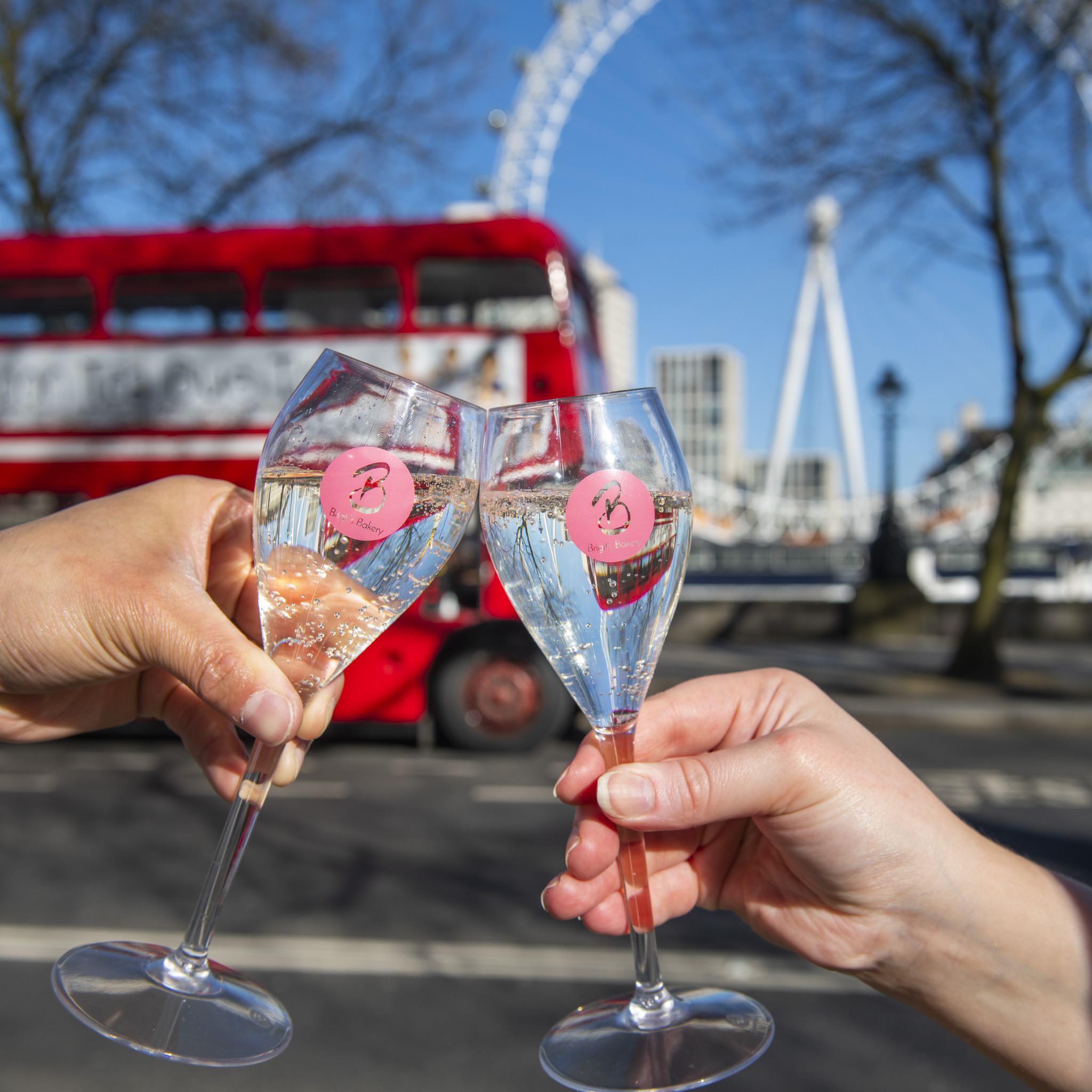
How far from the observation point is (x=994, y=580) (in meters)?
9.82

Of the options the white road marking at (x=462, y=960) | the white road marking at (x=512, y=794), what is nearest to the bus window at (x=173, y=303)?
the white road marking at (x=512, y=794)

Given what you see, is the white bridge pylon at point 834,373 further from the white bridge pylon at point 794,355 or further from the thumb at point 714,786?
the thumb at point 714,786

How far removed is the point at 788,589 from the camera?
86.6 ft

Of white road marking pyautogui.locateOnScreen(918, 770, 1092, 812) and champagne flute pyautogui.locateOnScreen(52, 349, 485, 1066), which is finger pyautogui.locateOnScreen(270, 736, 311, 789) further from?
white road marking pyautogui.locateOnScreen(918, 770, 1092, 812)

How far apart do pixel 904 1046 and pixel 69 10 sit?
11648 mm

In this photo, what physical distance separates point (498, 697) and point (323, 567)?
6251 mm

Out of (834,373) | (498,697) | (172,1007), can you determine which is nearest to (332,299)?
(498,697)

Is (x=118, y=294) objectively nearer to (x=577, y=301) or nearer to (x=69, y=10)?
(x=577, y=301)

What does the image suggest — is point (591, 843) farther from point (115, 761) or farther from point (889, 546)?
point (889, 546)

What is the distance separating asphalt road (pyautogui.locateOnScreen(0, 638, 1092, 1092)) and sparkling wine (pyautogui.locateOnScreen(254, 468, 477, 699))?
81.6 inches

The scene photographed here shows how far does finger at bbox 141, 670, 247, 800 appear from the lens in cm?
133

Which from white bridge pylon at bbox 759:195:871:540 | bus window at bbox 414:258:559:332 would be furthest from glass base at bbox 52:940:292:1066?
white bridge pylon at bbox 759:195:871:540

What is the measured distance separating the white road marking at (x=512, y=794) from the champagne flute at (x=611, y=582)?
4.71 m

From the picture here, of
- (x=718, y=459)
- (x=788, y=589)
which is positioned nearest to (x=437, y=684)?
(x=788, y=589)
